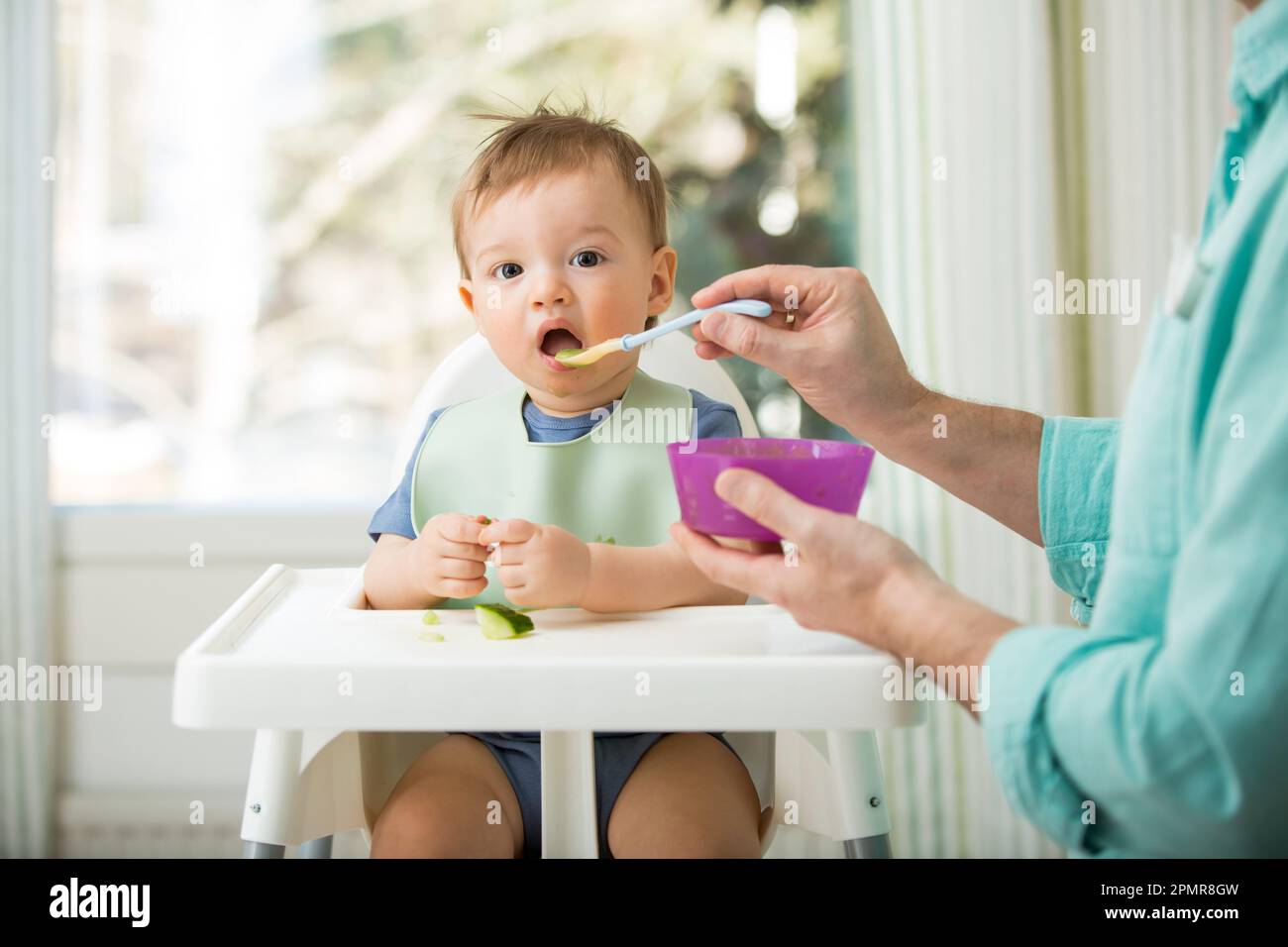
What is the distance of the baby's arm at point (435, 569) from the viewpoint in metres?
1.04

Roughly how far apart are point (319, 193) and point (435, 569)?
1.91 metres

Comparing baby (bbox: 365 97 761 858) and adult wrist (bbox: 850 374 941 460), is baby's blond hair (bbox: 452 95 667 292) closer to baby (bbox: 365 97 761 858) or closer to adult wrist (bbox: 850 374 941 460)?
baby (bbox: 365 97 761 858)

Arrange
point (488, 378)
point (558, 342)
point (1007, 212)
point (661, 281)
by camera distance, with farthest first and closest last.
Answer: point (1007, 212) < point (488, 378) < point (661, 281) < point (558, 342)

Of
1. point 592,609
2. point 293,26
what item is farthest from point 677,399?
point 293,26

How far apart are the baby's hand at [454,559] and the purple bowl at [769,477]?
8.2 inches

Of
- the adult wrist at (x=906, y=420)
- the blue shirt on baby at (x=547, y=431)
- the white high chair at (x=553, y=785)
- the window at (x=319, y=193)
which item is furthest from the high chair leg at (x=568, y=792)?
the window at (x=319, y=193)

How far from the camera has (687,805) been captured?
1091 mm

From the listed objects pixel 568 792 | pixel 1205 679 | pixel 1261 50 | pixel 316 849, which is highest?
pixel 1261 50

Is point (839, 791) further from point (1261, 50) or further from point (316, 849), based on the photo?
point (1261, 50)

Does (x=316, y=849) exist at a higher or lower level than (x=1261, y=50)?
lower

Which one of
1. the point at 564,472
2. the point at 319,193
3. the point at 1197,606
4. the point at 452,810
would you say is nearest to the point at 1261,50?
the point at 1197,606

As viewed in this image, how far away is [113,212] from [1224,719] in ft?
8.71

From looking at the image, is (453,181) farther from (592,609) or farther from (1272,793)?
(1272,793)

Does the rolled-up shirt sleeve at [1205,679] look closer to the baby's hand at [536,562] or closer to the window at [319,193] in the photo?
the baby's hand at [536,562]
